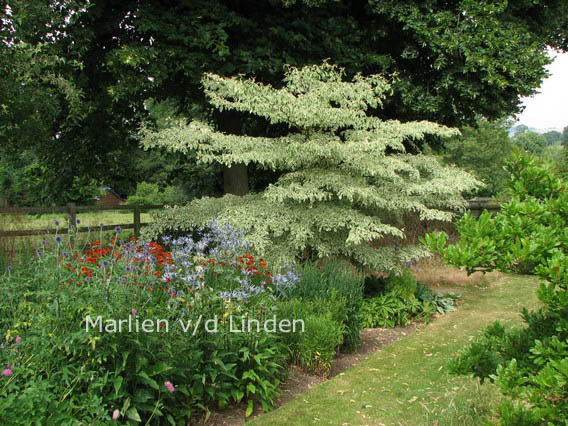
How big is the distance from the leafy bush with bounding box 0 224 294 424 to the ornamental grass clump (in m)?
2.22

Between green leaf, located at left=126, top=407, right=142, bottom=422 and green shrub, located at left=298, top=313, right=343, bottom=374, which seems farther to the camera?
green shrub, located at left=298, top=313, right=343, bottom=374

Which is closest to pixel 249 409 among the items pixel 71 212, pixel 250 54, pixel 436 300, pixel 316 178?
pixel 316 178

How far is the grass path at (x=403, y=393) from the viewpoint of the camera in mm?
3592

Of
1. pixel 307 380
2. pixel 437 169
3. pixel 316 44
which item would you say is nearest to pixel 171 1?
pixel 316 44

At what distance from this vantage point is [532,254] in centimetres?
210

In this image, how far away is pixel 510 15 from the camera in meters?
9.77

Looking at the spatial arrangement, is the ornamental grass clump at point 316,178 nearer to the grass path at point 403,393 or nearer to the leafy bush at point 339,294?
the leafy bush at point 339,294

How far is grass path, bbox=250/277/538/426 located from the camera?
11.8 feet

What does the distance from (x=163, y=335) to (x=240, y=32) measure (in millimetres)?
7605

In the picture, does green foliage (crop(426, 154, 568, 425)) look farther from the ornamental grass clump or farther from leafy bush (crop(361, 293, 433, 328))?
leafy bush (crop(361, 293, 433, 328))

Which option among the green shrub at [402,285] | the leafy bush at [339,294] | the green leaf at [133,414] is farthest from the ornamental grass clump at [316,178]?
the green leaf at [133,414]

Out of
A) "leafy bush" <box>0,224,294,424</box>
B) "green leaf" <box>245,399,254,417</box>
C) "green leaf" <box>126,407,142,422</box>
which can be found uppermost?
"leafy bush" <box>0,224,294,424</box>

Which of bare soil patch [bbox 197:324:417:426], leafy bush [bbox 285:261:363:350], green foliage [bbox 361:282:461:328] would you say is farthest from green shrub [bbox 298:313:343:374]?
green foliage [bbox 361:282:461:328]

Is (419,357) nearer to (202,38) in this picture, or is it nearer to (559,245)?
(559,245)
